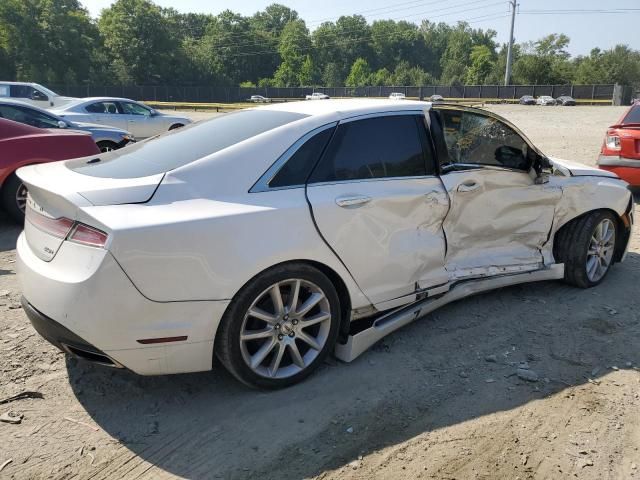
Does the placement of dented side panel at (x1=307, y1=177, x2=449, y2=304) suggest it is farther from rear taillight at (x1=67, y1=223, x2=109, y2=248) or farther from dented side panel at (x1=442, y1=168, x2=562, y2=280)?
rear taillight at (x1=67, y1=223, x2=109, y2=248)

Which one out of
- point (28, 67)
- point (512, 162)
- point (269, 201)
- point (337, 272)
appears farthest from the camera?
point (28, 67)

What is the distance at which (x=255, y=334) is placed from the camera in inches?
125

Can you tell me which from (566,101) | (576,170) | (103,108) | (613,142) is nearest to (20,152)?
(576,170)

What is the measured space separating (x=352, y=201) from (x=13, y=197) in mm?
5118

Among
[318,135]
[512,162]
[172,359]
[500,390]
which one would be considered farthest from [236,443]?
[512,162]

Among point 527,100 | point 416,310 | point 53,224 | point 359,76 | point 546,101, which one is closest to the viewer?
point 53,224

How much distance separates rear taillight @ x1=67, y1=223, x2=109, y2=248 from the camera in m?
2.75

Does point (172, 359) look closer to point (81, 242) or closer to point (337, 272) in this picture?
point (81, 242)

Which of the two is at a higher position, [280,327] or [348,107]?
[348,107]

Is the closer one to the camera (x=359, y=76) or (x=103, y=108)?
(x=103, y=108)

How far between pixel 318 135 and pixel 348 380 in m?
1.51

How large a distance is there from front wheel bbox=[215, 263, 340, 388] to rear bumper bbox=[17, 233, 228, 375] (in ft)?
0.39

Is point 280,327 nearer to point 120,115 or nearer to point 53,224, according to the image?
point 53,224

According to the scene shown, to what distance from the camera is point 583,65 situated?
88375 millimetres
